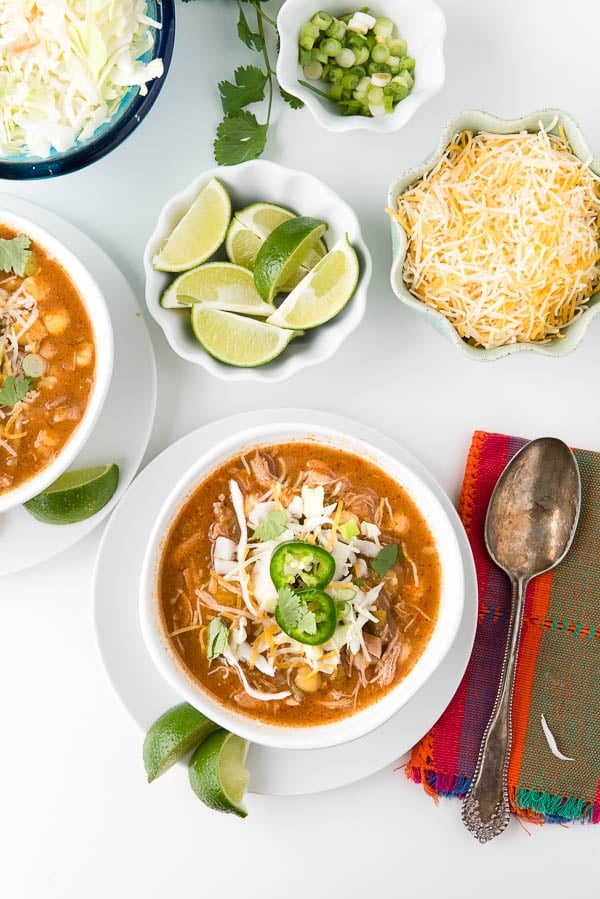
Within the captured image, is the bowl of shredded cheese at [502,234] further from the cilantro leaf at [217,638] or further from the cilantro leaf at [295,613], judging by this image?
the cilantro leaf at [217,638]

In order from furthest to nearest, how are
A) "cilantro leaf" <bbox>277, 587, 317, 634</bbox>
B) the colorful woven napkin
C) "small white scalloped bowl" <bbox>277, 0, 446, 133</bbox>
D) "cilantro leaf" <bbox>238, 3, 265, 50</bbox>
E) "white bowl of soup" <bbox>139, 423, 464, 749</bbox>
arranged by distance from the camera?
the colorful woven napkin, "cilantro leaf" <bbox>238, 3, 265, 50</bbox>, "small white scalloped bowl" <bbox>277, 0, 446, 133</bbox>, "white bowl of soup" <bbox>139, 423, 464, 749</bbox>, "cilantro leaf" <bbox>277, 587, 317, 634</bbox>

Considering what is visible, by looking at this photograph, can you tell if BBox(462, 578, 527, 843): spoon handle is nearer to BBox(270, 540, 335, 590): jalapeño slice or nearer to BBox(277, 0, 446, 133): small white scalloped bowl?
BBox(270, 540, 335, 590): jalapeño slice

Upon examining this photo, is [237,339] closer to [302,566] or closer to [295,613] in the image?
[302,566]

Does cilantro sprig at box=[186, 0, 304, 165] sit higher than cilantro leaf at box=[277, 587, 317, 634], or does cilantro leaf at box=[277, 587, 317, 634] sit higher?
cilantro sprig at box=[186, 0, 304, 165]

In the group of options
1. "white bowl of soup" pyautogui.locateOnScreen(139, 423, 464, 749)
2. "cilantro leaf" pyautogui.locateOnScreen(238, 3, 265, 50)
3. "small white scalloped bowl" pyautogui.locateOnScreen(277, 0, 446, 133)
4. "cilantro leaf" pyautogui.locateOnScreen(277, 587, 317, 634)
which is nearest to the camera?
"cilantro leaf" pyautogui.locateOnScreen(277, 587, 317, 634)

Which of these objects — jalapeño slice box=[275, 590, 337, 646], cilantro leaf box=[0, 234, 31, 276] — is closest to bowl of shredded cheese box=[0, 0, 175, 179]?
cilantro leaf box=[0, 234, 31, 276]

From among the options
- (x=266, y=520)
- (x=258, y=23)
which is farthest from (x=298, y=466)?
(x=258, y=23)
